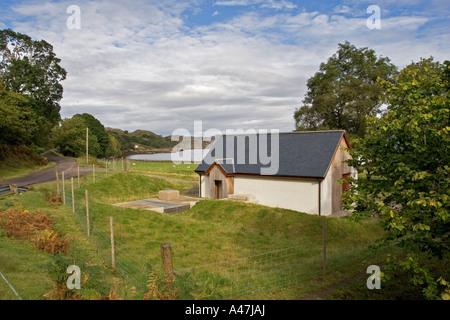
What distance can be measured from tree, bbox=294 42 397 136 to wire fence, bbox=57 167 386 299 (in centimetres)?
2575

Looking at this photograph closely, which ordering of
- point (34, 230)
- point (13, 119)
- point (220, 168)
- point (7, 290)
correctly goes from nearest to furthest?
point (7, 290) → point (34, 230) → point (220, 168) → point (13, 119)

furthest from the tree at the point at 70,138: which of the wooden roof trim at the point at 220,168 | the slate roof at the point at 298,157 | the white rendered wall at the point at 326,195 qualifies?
the white rendered wall at the point at 326,195

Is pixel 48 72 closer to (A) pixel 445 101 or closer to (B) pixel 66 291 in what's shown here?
(B) pixel 66 291

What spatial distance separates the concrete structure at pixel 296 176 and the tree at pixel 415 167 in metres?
13.3

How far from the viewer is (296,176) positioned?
72.4 feet

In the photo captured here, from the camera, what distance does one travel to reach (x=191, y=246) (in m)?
13.5

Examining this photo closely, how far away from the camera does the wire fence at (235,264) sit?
8273mm

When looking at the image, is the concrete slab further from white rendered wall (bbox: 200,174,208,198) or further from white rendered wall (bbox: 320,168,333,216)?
white rendered wall (bbox: 320,168,333,216)

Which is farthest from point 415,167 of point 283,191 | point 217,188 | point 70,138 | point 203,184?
point 70,138

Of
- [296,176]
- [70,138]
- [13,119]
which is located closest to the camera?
[296,176]

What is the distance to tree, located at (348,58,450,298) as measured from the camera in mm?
5844

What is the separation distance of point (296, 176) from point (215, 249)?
35.4 ft

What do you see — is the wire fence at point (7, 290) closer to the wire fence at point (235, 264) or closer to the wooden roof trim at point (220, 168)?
the wire fence at point (235, 264)

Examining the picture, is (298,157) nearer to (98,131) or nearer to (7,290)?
(7,290)
